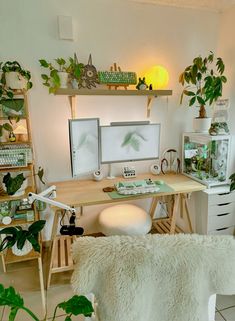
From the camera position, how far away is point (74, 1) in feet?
5.93

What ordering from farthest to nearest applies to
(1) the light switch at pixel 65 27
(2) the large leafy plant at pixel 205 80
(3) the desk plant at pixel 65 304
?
1. (2) the large leafy plant at pixel 205 80
2. (1) the light switch at pixel 65 27
3. (3) the desk plant at pixel 65 304

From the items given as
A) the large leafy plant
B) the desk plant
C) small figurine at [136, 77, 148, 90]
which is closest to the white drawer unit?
the large leafy plant

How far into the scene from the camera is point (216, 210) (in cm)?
197

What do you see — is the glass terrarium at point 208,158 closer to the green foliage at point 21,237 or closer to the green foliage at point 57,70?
the green foliage at point 57,70

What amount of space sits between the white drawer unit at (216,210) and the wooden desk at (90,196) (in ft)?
0.34

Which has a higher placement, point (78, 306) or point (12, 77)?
point (12, 77)

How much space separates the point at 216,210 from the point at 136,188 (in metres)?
0.77

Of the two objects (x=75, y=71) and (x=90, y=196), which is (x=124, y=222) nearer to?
(x=90, y=196)

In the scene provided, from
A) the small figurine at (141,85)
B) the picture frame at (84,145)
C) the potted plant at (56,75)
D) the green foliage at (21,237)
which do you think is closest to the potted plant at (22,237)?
the green foliage at (21,237)

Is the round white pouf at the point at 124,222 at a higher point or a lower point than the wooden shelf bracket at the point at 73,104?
lower

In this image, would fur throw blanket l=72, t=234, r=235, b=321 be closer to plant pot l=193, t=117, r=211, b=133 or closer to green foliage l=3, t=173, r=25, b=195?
green foliage l=3, t=173, r=25, b=195

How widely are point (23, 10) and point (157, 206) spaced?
2.19 m

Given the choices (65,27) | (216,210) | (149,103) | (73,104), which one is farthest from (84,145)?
(216,210)

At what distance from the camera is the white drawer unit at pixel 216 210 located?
195cm
